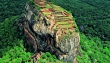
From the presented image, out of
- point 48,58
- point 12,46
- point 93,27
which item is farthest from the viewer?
point 93,27

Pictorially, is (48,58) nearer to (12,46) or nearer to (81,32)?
(12,46)

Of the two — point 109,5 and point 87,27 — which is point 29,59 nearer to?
point 87,27

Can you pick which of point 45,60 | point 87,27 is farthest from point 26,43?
point 87,27

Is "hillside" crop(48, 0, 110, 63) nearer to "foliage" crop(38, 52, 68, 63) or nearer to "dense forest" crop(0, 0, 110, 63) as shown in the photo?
"dense forest" crop(0, 0, 110, 63)

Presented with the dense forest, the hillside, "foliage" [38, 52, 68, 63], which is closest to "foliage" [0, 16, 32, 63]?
the dense forest

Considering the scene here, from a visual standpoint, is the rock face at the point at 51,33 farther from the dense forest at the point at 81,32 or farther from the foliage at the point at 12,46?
the foliage at the point at 12,46

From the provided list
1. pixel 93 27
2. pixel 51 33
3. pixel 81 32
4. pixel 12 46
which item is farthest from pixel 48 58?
pixel 93 27
